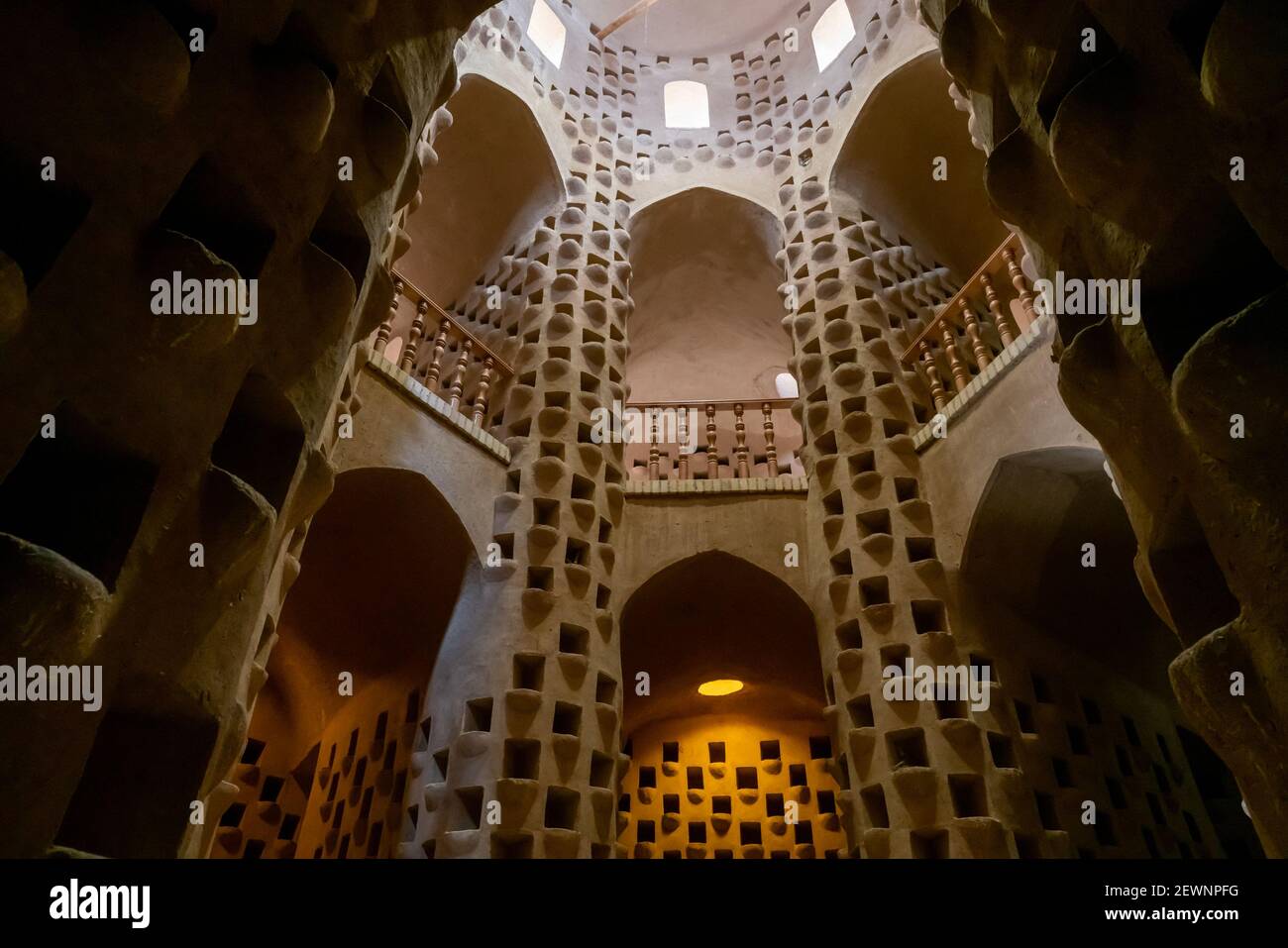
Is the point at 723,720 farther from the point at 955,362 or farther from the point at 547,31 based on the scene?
the point at 547,31

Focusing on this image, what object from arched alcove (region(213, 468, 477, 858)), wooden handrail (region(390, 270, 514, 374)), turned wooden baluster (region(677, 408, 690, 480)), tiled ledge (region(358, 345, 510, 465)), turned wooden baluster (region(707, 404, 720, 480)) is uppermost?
turned wooden baluster (region(677, 408, 690, 480))

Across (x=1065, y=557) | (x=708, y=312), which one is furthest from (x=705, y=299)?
(x=1065, y=557)

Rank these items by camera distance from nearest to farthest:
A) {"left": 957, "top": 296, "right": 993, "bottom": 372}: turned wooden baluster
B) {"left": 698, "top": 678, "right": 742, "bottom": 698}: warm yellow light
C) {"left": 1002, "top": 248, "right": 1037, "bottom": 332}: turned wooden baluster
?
{"left": 1002, "top": 248, "right": 1037, "bottom": 332}: turned wooden baluster < {"left": 957, "top": 296, "right": 993, "bottom": 372}: turned wooden baluster < {"left": 698, "top": 678, "right": 742, "bottom": 698}: warm yellow light

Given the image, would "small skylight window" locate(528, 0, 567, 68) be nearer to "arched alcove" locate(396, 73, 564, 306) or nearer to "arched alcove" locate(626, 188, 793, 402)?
"arched alcove" locate(396, 73, 564, 306)

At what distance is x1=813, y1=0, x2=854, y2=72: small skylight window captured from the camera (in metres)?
10.4

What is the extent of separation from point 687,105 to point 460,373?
5947mm

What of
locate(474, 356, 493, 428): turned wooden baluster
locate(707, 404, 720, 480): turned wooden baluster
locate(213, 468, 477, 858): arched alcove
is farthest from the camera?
locate(707, 404, 720, 480): turned wooden baluster

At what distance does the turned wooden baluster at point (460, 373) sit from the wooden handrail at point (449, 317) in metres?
0.07

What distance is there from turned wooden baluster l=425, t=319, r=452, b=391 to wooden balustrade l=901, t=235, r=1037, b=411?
3.79m

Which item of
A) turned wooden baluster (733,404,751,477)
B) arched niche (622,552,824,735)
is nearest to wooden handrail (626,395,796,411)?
turned wooden baluster (733,404,751,477)

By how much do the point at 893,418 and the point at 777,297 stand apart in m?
4.22

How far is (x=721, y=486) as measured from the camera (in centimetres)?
754

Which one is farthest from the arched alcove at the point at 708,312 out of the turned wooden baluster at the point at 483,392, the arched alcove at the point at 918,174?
the turned wooden baluster at the point at 483,392
